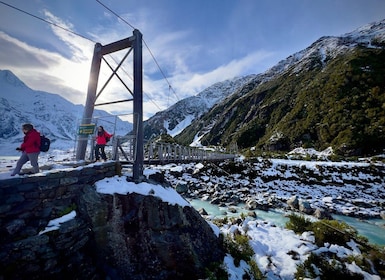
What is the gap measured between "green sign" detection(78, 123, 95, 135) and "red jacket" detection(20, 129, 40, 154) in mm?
1822

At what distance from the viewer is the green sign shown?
22.9ft

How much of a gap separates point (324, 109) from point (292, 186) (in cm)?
3543

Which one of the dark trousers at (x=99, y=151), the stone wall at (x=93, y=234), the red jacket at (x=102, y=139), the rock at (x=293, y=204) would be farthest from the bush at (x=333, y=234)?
the red jacket at (x=102, y=139)

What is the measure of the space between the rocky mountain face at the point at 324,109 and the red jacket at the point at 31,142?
41717 millimetres

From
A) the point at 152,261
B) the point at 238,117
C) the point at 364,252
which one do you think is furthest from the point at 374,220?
the point at 238,117

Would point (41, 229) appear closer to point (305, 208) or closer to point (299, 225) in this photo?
point (299, 225)

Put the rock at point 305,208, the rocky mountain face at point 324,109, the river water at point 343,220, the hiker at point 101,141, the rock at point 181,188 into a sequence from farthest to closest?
the rocky mountain face at point 324,109
the rock at point 181,188
the rock at point 305,208
the river water at point 343,220
the hiker at point 101,141

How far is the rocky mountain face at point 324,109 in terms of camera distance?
120 feet

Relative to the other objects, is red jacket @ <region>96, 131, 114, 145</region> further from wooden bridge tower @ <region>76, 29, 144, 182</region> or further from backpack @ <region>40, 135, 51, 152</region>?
backpack @ <region>40, 135, 51, 152</region>

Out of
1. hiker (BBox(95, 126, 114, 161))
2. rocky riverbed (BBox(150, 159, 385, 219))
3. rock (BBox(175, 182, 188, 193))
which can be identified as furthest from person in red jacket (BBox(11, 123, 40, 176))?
rock (BBox(175, 182, 188, 193))

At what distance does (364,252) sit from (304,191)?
13.4 meters

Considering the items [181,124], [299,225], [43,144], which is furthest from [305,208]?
[181,124]

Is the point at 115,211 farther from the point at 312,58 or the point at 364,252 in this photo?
the point at 312,58

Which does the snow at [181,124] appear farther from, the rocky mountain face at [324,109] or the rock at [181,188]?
the rock at [181,188]
